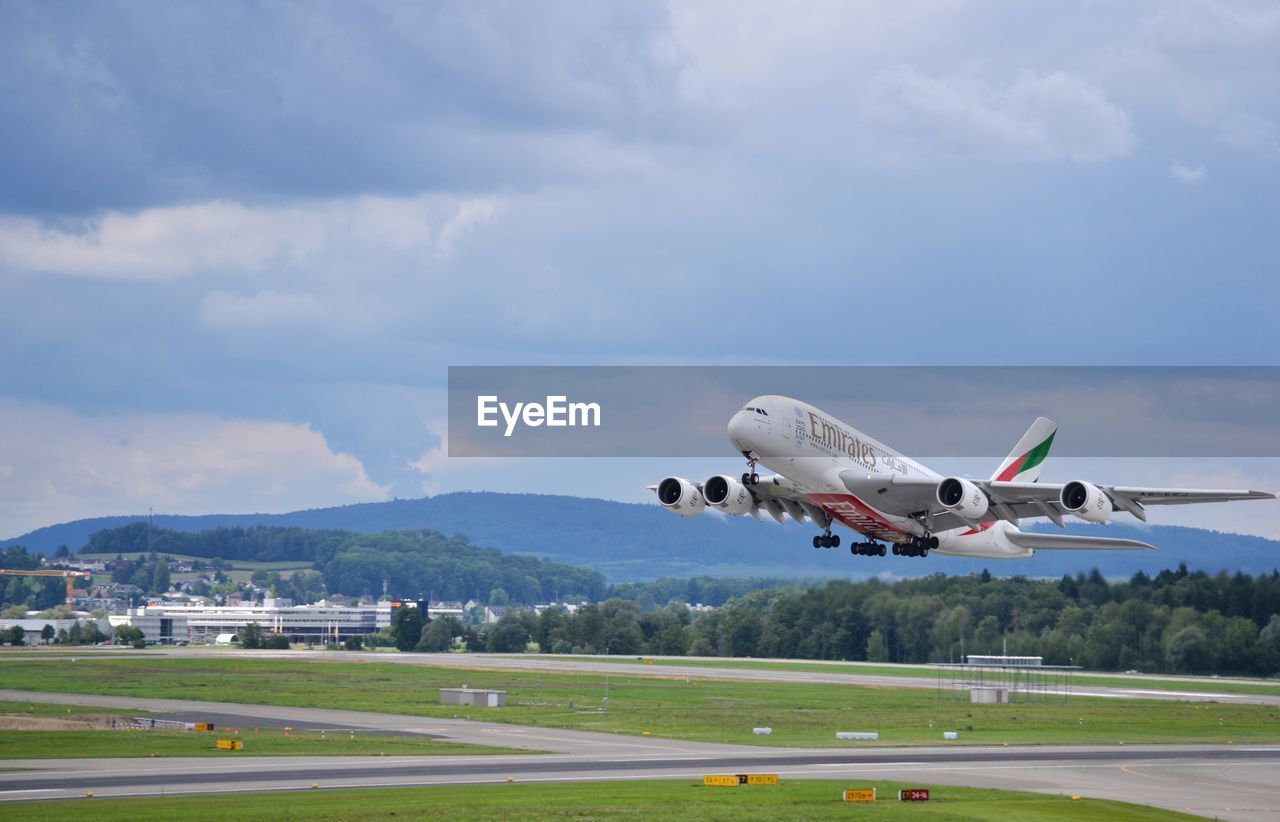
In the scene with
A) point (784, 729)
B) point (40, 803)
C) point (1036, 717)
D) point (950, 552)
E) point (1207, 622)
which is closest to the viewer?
point (40, 803)

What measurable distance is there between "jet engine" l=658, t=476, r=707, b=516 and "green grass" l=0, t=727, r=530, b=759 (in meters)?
27.0

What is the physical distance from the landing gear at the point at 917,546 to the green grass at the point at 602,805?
11624 millimetres

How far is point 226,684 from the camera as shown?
153750 mm

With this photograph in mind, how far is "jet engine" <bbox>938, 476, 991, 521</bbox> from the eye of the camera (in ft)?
242

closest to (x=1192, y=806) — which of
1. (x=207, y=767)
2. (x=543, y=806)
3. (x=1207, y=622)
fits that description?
(x=543, y=806)

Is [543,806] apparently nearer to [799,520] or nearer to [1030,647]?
[799,520]

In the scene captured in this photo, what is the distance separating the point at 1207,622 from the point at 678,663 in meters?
66.2

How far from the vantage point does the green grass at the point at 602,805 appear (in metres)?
67.2

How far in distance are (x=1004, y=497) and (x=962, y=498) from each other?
340cm

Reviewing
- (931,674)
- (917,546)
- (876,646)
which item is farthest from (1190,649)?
(917,546)

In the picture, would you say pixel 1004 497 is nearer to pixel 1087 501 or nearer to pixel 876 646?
pixel 1087 501

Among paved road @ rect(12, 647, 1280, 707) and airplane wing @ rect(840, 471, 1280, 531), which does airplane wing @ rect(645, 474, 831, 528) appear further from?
paved road @ rect(12, 647, 1280, 707)

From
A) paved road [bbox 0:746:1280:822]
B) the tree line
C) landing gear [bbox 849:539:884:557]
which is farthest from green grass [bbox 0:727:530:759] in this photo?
the tree line

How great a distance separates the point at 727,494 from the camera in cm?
7662
